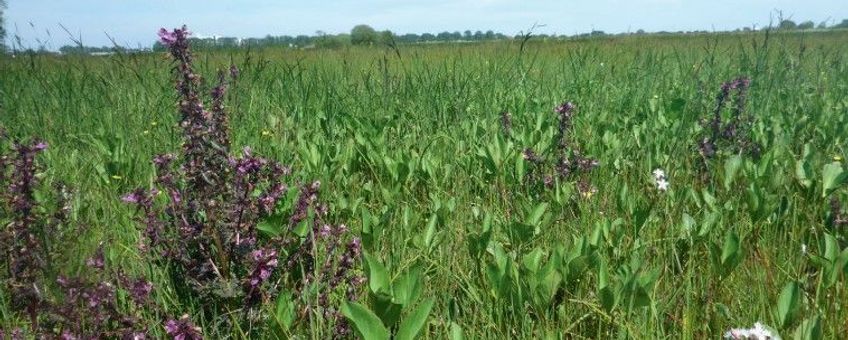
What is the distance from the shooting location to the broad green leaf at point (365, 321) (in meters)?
1.37

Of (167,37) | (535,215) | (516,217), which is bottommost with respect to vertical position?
(516,217)

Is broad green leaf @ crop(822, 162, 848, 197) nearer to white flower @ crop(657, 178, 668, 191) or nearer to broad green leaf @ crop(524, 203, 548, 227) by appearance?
white flower @ crop(657, 178, 668, 191)

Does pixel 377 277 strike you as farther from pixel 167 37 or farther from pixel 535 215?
pixel 167 37

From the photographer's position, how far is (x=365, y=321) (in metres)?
1.38

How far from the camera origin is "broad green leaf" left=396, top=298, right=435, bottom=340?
4.63 ft

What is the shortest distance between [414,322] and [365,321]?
109mm

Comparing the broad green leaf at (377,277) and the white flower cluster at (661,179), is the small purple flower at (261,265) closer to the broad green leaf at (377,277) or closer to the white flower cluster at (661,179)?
the broad green leaf at (377,277)

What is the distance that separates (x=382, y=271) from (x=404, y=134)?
254cm

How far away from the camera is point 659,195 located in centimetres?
274

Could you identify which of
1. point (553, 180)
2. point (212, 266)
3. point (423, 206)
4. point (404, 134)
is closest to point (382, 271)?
point (212, 266)

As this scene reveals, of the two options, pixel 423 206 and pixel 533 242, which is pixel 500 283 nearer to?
pixel 533 242

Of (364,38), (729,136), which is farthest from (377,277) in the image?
(364,38)

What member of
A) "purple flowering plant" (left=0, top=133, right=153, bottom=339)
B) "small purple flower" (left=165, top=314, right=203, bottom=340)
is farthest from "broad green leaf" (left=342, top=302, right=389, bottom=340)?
"purple flowering plant" (left=0, top=133, right=153, bottom=339)

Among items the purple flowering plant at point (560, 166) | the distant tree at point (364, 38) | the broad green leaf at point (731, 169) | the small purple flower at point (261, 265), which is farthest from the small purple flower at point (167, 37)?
the distant tree at point (364, 38)
